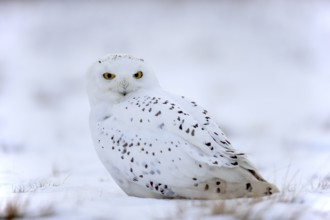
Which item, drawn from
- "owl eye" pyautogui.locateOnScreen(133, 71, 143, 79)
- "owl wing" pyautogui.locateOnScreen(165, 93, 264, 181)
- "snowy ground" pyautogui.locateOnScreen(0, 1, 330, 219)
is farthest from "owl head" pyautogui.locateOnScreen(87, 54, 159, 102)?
"snowy ground" pyautogui.locateOnScreen(0, 1, 330, 219)

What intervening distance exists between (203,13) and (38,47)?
7.21 metres

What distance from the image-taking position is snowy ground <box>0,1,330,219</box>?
12.8ft

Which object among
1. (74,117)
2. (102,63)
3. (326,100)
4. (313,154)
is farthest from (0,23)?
(102,63)

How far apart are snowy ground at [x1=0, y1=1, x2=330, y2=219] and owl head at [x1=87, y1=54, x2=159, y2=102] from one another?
2.65ft

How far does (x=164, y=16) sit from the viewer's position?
78.1 feet

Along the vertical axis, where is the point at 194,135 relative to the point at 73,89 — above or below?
below

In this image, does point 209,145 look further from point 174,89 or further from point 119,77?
point 174,89

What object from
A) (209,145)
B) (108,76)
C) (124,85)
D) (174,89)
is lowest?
(209,145)

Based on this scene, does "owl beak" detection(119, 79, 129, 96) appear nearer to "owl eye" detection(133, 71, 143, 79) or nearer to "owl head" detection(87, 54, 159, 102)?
"owl head" detection(87, 54, 159, 102)

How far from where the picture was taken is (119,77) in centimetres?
464

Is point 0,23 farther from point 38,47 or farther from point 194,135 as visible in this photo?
point 194,135

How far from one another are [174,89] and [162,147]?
11.8 meters

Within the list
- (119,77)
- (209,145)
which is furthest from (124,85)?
(209,145)

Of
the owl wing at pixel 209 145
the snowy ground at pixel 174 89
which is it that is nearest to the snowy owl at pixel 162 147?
the owl wing at pixel 209 145
